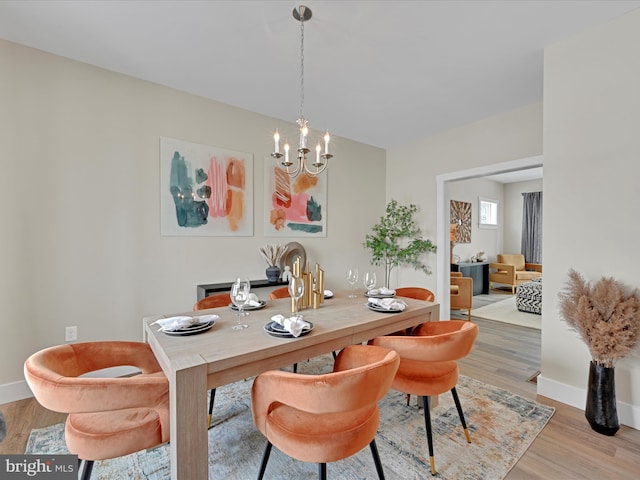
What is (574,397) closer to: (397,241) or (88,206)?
(397,241)

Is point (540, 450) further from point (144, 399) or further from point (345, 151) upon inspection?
point (345, 151)

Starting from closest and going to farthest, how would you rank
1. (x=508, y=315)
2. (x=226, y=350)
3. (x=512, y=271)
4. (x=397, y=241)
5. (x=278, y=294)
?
(x=226, y=350)
(x=278, y=294)
(x=397, y=241)
(x=508, y=315)
(x=512, y=271)

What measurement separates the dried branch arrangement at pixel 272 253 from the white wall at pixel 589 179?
2.58 metres

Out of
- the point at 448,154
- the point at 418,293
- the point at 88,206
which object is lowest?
the point at 418,293

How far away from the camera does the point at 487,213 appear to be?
7598 millimetres

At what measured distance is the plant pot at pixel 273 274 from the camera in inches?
130

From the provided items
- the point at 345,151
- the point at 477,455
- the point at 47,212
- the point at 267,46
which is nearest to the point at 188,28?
the point at 267,46

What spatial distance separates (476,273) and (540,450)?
539cm

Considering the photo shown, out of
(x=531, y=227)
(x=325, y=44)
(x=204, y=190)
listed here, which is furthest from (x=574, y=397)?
(x=531, y=227)

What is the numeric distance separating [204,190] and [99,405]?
234 cm

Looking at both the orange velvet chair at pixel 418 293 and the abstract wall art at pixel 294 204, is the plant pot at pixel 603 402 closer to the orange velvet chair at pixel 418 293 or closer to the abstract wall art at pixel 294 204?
the orange velvet chair at pixel 418 293

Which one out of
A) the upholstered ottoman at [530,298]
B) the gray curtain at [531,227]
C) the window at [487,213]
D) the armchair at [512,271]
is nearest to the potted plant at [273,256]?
the upholstered ottoman at [530,298]

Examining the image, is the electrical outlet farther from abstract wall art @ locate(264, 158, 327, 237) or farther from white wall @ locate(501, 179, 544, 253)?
white wall @ locate(501, 179, 544, 253)

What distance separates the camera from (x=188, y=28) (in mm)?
2068
